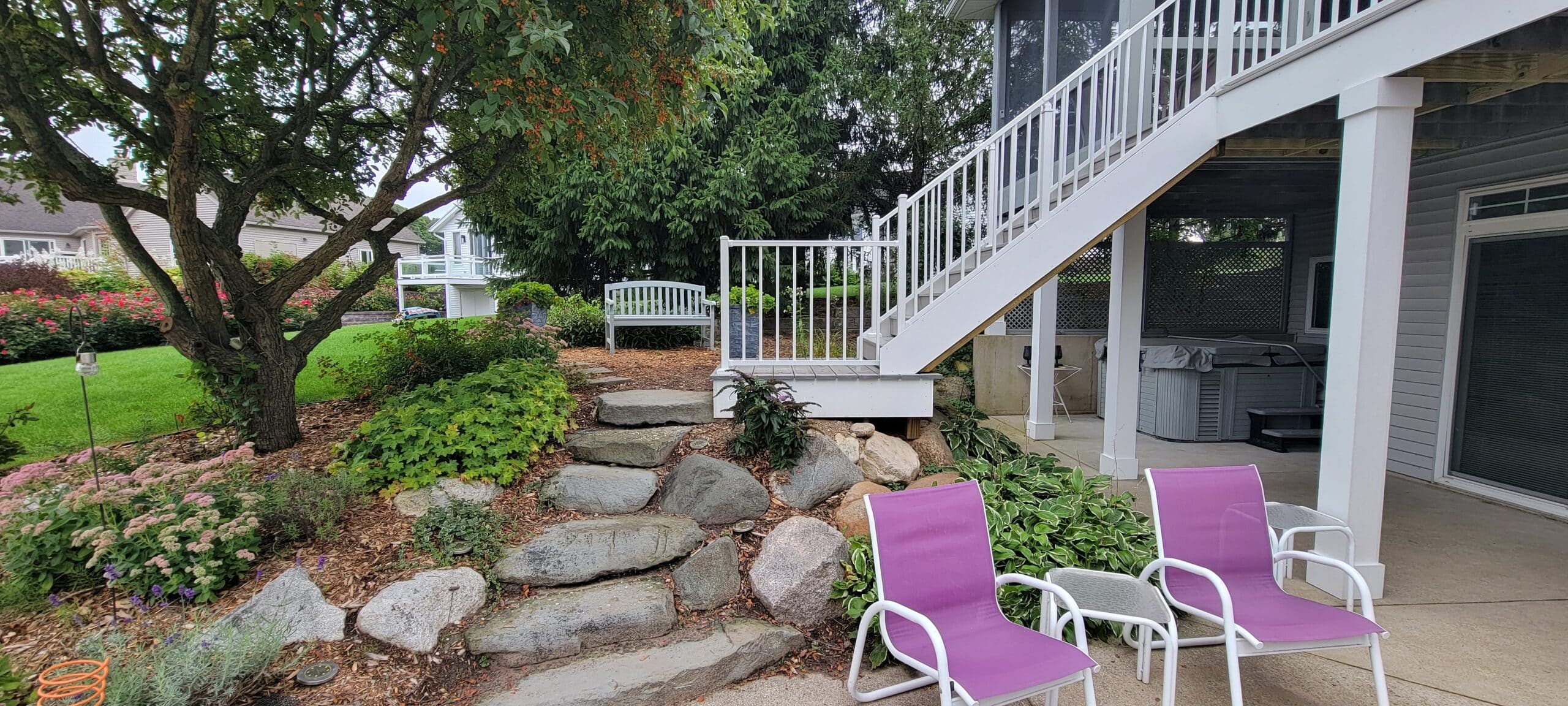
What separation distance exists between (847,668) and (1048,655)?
0.88m

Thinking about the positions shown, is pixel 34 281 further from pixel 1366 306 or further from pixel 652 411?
pixel 1366 306

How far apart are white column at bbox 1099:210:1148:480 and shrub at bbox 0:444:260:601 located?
530 centimetres

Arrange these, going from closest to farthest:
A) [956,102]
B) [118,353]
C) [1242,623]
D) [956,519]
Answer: [1242,623] < [956,519] < [118,353] < [956,102]

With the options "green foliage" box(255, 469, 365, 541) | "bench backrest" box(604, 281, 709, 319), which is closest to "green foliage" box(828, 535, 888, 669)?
"green foliage" box(255, 469, 365, 541)

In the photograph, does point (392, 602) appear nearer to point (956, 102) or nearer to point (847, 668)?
point (847, 668)

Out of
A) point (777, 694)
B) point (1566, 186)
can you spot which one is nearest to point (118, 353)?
point (777, 694)

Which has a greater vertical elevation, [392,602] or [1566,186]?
[1566,186]

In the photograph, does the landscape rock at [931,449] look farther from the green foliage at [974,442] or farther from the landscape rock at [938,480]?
the landscape rock at [938,480]

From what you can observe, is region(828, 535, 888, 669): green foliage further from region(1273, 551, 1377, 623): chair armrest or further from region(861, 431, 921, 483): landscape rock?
region(1273, 551, 1377, 623): chair armrest

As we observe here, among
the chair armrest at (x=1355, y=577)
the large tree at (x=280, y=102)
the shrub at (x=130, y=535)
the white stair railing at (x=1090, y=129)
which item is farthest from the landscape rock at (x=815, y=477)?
the shrub at (x=130, y=535)

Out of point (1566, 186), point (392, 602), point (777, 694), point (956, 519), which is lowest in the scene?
point (777, 694)

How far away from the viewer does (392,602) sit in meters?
2.63

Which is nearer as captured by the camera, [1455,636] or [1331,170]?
[1455,636]

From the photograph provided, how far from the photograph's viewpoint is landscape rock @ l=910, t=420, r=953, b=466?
4.38 metres
